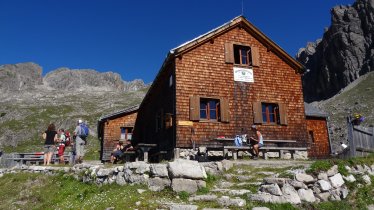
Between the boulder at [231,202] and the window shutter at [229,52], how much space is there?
1279cm

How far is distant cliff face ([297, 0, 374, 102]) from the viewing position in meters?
105

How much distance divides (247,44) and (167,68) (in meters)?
5.38

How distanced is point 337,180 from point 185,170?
4947 mm

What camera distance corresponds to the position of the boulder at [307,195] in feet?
33.8

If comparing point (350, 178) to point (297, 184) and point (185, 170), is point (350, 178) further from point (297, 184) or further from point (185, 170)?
point (185, 170)

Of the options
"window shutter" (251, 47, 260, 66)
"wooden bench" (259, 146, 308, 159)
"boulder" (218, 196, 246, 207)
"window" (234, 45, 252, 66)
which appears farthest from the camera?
"window" (234, 45, 252, 66)

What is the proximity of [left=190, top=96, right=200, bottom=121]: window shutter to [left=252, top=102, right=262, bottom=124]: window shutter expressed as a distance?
3.56m

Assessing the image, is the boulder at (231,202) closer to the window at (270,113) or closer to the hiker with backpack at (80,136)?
the hiker with backpack at (80,136)

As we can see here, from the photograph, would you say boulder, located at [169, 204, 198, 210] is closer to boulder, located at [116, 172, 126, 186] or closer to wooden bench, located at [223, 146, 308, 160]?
boulder, located at [116, 172, 126, 186]

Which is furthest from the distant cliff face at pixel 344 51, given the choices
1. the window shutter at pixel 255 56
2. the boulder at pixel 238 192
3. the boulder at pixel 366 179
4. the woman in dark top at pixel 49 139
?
the boulder at pixel 238 192

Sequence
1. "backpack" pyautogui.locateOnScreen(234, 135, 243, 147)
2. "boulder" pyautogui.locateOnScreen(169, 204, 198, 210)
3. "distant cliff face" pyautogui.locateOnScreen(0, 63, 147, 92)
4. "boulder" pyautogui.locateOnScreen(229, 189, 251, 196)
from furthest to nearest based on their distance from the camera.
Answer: "distant cliff face" pyautogui.locateOnScreen(0, 63, 147, 92)
"backpack" pyautogui.locateOnScreen(234, 135, 243, 147)
"boulder" pyautogui.locateOnScreen(229, 189, 251, 196)
"boulder" pyautogui.locateOnScreen(169, 204, 198, 210)

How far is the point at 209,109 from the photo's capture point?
66.0 feet

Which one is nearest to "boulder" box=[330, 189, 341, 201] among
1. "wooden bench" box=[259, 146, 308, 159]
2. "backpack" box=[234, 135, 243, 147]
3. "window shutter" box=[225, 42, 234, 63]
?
"wooden bench" box=[259, 146, 308, 159]

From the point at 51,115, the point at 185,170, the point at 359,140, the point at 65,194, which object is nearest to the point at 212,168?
the point at 185,170
